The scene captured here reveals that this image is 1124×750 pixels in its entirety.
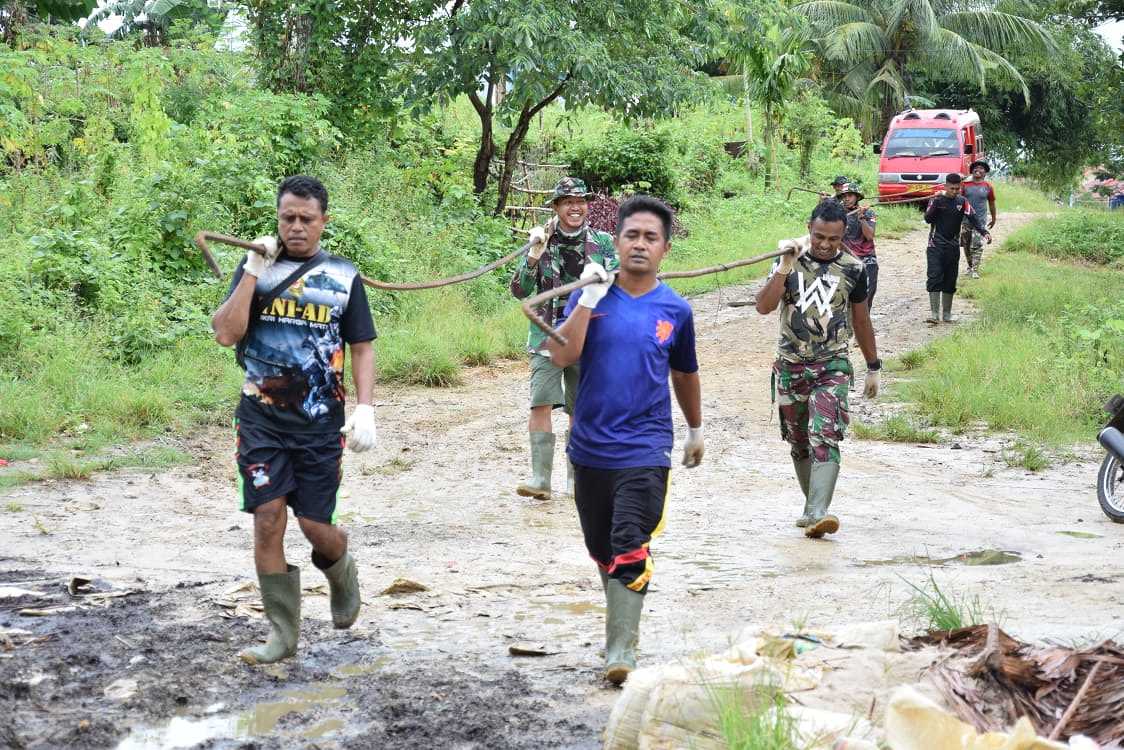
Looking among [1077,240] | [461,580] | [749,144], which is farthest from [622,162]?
[461,580]

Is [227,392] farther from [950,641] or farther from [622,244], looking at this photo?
[950,641]

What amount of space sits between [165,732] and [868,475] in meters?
6.30

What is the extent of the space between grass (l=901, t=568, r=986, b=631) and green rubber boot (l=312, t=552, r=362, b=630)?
7.33 ft

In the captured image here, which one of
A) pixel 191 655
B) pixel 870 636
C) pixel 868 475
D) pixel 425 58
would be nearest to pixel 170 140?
pixel 425 58

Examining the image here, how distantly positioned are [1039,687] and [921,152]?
2665cm

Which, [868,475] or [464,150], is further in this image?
[464,150]

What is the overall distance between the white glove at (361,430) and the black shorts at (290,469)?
6 centimetres

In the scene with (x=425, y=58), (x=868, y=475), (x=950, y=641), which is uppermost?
(x=425, y=58)

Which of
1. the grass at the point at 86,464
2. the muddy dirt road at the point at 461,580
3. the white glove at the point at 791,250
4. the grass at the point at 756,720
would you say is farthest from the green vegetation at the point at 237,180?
the grass at the point at 756,720

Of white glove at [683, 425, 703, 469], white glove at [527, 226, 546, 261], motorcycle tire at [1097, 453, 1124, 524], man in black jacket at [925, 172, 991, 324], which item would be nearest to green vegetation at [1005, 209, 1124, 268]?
man in black jacket at [925, 172, 991, 324]

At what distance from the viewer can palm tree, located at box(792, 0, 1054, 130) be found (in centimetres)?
3394

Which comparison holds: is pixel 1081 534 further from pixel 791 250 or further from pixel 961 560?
pixel 791 250

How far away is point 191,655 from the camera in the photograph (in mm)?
5035

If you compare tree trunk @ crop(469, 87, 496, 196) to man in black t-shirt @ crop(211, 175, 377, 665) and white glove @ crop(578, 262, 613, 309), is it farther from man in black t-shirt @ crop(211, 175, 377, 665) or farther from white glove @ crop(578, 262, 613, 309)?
white glove @ crop(578, 262, 613, 309)
